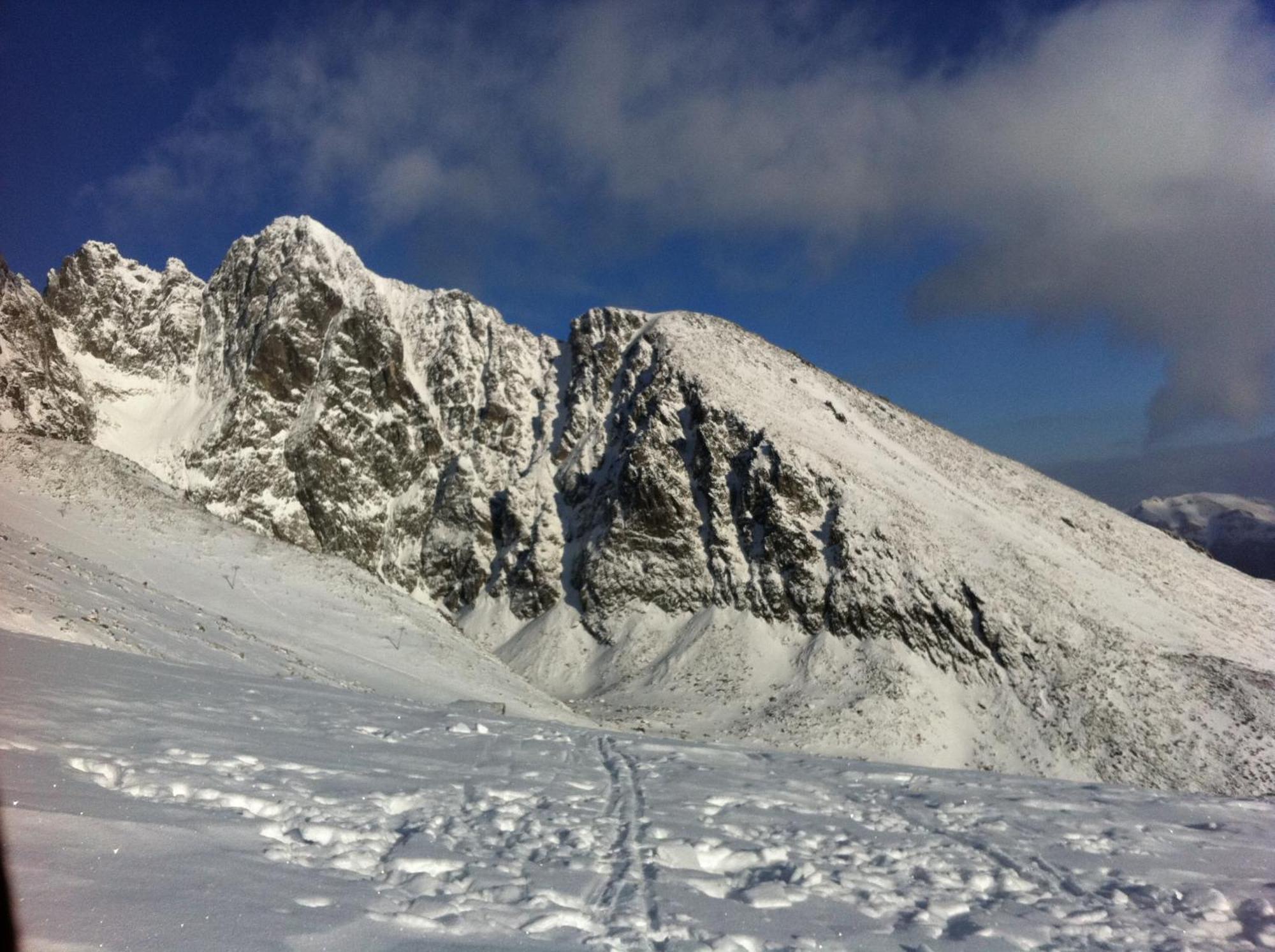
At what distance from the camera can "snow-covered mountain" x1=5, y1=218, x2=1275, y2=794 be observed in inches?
1956

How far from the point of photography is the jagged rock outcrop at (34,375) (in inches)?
2628

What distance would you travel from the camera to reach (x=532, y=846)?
7.42 m

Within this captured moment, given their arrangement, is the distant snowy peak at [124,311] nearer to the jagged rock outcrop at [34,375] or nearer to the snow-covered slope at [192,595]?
the jagged rock outcrop at [34,375]

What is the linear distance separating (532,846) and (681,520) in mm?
62362

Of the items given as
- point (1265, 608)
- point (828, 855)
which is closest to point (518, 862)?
point (828, 855)

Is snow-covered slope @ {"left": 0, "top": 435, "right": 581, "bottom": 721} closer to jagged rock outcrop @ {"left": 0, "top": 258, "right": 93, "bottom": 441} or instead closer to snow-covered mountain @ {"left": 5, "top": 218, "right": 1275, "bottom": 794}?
snow-covered mountain @ {"left": 5, "top": 218, "right": 1275, "bottom": 794}

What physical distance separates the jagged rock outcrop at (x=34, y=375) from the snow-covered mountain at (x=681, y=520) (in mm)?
4287

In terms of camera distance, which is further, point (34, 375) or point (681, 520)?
point (34, 375)

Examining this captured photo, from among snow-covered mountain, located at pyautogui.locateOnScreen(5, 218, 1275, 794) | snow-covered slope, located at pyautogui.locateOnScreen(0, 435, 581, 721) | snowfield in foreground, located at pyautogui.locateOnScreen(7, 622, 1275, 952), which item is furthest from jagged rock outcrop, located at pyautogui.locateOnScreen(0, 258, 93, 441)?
snowfield in foreground, located at pyautogui.locateOnScreen(7, 622, 1275, 952)

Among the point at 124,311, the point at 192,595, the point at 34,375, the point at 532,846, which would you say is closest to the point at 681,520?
the point at 192,595

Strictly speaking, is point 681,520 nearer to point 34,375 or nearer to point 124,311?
point 34,375

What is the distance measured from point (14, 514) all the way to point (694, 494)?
50.5 m

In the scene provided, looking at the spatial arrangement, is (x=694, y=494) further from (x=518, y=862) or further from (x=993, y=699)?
(x=518, y=862)

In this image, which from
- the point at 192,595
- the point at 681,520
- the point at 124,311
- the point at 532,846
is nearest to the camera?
the point at 532,846
